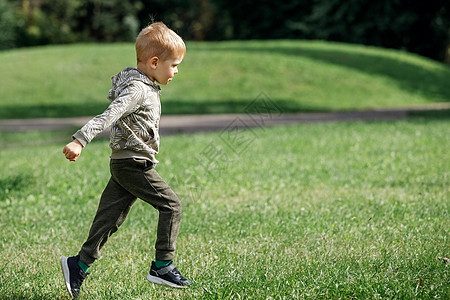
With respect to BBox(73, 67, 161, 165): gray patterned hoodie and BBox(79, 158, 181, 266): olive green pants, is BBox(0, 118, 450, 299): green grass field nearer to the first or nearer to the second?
BBox(79, 158, 181, 266): olive green pants

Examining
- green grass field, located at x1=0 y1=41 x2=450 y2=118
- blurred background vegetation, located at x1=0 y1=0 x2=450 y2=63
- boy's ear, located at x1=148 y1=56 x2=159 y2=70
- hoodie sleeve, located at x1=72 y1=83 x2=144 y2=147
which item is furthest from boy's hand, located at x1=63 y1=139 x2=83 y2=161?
blurred background vegetation, located at x1=0 y1=0 x2=450 y2=63

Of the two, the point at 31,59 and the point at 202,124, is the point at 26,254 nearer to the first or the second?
the point at 202,124

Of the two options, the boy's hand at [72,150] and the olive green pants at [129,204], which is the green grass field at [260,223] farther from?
the boy's hand at [72,150]

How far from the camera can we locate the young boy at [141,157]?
3.47 metres

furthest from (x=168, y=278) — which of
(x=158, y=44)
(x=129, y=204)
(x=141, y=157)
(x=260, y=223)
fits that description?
(x=260, y=223)

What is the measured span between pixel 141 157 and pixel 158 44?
2.38 feet

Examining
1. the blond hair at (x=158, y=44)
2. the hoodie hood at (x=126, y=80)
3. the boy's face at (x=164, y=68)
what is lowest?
the hoodie hood at (x=126, y=80)

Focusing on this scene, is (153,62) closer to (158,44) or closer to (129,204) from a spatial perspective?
(158,44)

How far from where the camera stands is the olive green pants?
139 inches

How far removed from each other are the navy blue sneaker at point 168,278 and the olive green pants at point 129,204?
0.08 meters

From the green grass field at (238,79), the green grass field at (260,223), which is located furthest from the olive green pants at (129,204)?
the green grass field at (238,79)

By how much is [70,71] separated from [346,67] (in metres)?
12.6

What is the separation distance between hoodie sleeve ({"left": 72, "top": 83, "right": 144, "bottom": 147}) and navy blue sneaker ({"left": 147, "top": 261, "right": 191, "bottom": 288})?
1.02 metres

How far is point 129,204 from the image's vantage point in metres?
3.70
